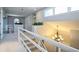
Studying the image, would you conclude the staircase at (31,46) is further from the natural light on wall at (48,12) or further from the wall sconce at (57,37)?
the natural light on wall at (48,12)

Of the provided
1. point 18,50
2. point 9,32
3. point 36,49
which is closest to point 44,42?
point 36,49

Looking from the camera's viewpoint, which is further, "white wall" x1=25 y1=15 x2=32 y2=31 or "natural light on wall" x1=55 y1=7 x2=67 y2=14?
"white wall" x1=25 y1=15 x2=32 y2=31

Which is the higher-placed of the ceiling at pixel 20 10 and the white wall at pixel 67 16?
the ceiling at pixel 20 10

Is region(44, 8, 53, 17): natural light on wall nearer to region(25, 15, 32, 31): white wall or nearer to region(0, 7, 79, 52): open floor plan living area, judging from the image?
region(0, 7, 79, 52): open floor plan living area

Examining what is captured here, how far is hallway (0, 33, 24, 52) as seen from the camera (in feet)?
4.50

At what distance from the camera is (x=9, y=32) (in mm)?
1429

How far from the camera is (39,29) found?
142 cm

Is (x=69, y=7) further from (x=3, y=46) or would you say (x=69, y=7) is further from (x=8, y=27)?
(x=3, y=46)

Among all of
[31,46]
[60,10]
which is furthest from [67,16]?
[31,46]

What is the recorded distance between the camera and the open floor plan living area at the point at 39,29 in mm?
1301

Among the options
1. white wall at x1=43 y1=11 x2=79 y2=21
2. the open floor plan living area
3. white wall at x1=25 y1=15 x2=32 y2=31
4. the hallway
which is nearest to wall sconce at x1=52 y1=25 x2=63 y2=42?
the open floor plan living area

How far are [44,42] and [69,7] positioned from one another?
1.84 ft

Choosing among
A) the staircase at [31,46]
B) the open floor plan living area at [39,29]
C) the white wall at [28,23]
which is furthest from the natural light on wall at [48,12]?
the staircase at [31,46]
